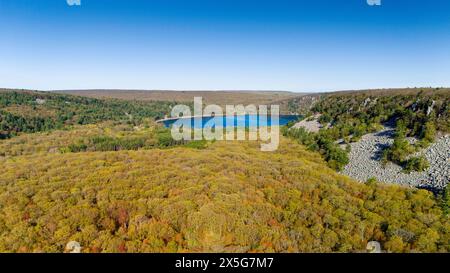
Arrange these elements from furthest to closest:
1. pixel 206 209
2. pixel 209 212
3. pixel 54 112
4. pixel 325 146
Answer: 1. pixel 54 112
2. pixel 325 146
3. pixel 206 209
4. pixel 209 212

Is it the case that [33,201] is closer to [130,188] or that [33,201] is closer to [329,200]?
[130,188]

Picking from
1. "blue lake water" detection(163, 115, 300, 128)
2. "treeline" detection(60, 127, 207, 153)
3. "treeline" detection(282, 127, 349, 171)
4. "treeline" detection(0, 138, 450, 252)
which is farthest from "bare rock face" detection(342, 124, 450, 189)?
"blue lake water" detection(163, 115, 300, 128)

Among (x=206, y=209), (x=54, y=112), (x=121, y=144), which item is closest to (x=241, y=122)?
(x=121, y=144)

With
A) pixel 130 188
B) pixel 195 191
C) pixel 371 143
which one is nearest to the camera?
pixel 195 191

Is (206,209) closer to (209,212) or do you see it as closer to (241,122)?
(209,212)

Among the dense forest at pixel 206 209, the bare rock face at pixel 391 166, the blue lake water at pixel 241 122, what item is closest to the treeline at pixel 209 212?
the dense forest at pixel 206 209
